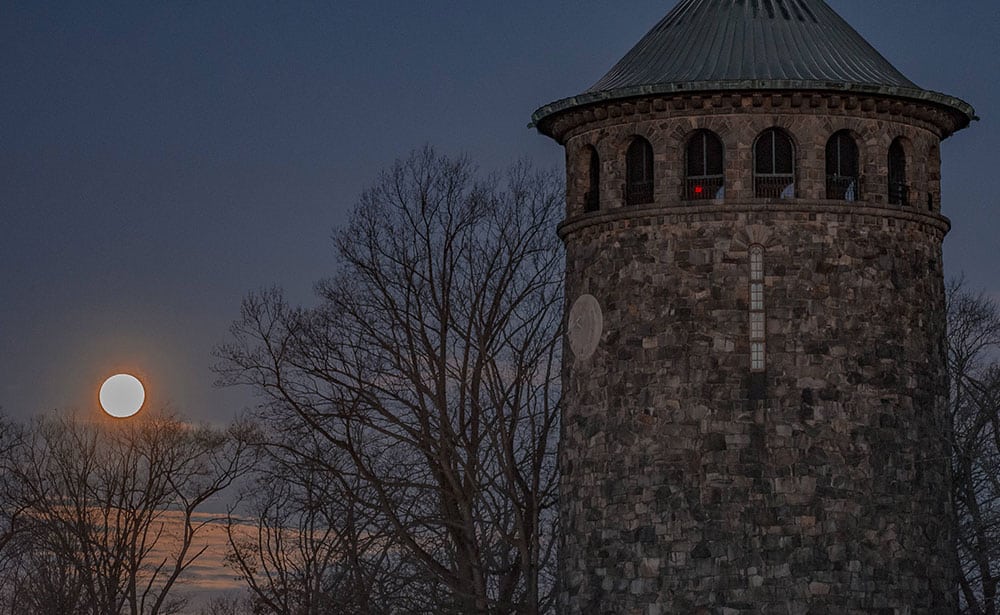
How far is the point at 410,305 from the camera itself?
45594 mm

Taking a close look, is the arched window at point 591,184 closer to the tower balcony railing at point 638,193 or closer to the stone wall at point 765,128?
the stone wall at point 765,128

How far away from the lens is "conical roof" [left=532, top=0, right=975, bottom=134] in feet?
118

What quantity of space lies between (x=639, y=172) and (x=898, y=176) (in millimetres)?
4449

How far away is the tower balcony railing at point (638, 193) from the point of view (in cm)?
3709

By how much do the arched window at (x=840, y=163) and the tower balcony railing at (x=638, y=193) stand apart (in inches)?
119

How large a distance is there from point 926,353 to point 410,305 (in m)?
12.8

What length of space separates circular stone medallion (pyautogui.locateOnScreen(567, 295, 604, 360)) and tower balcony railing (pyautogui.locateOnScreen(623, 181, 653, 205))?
181 centimetres

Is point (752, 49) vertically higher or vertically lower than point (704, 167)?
higher

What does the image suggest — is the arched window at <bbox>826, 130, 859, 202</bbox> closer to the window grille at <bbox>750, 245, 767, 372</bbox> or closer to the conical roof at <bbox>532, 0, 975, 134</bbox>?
the conical roof at <bbox>532, 0, 975, 134</bbox>

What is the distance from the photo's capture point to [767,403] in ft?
116

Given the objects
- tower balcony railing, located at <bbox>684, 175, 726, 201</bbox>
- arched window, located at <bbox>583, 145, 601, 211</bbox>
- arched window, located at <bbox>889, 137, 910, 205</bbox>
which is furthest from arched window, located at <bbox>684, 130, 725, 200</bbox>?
arched window, located at <bbox>889, 137, 910, 205</bbox>

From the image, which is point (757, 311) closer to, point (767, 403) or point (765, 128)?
point (767, 403)

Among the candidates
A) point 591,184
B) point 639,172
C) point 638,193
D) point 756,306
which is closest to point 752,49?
point 639,172

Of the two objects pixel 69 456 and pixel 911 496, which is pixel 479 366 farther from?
pixel 69 456
